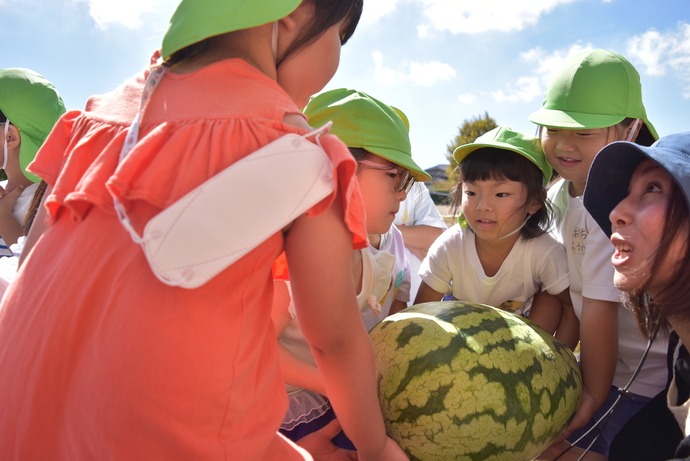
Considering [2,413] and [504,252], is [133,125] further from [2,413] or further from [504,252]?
[504,252]

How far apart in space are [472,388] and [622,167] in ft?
3.44

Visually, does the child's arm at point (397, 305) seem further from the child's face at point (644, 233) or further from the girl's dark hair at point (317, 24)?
the girl's dark hair at point (317, 24)

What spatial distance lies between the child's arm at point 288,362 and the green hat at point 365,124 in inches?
29.6

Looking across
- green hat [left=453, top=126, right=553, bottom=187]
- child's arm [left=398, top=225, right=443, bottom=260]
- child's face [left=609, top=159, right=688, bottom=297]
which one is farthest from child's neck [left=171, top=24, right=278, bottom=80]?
child's arm [left=398, top=225, right=443, bottom=260]

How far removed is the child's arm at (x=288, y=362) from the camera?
72.2 inches

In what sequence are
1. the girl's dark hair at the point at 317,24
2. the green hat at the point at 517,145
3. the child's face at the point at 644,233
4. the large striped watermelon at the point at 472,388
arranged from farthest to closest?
the green hat at the point at 517,145, the large striped watermelon at the point at 472,388, the child's face at the point at 644,233, the girl's dark hair at the point at 317,24

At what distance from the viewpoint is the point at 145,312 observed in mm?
904

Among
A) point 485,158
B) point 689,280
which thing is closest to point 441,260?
point 485,158

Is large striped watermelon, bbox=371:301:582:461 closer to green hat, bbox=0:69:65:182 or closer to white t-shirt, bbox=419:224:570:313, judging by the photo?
white t-shirt, bbox=419:224:570:313

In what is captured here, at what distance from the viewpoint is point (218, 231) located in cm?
86

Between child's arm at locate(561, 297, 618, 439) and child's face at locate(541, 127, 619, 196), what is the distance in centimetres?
73

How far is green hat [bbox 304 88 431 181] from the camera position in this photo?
7.21 feet

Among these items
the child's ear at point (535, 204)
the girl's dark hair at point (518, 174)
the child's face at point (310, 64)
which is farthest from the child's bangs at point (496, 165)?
the child's face at point (310, 64)

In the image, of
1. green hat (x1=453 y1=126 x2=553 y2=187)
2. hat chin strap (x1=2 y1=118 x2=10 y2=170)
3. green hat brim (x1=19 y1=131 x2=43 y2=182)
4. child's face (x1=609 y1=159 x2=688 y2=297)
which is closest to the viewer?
child's face (x1=609 y1=159 x2=688 y2=297)
